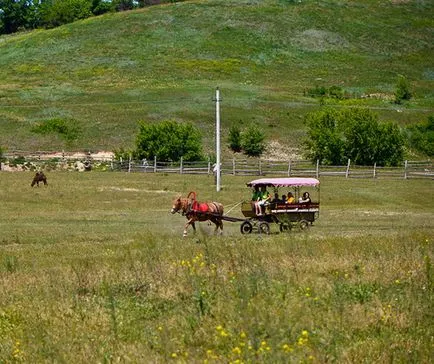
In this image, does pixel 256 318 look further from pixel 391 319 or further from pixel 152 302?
pixel 152 302

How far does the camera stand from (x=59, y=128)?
89.1 m

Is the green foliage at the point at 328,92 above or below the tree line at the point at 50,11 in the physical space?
below

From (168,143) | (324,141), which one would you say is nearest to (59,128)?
(168,143)

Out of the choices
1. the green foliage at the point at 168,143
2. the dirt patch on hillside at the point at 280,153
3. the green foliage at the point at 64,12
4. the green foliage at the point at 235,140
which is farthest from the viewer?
the green foliage at the point at 64,12

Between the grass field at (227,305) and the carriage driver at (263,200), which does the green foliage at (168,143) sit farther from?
the grass field at (227,305)

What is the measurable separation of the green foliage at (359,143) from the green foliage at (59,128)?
2344 cm

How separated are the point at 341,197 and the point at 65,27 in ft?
369

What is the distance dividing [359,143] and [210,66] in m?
51.2

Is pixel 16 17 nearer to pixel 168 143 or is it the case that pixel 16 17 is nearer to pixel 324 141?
pixel 168 143

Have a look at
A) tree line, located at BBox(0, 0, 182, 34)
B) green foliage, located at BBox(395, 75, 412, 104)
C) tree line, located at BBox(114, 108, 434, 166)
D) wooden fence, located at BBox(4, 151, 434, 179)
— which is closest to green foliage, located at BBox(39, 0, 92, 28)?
tree line, located at BBox(0, 0, 182, 34)

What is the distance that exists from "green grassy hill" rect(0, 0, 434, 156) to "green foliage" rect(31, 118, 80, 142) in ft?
2.26

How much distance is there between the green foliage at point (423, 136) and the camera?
8919 cm

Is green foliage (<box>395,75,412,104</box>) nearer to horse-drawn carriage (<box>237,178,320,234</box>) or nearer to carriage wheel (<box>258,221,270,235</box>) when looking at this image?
horse-drawn carriage (<box>237,178,320,234</box>)

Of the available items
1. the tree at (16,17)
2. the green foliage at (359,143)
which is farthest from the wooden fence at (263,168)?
the tree at (16,17)
